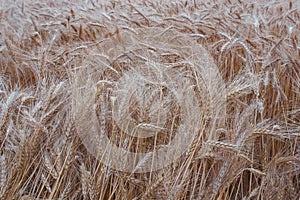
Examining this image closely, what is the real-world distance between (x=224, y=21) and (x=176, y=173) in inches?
49.5

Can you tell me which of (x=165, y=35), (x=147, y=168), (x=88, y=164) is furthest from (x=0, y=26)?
(x=147, y=168)

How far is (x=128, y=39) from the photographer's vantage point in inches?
68.8

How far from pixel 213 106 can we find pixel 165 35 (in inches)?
30.9

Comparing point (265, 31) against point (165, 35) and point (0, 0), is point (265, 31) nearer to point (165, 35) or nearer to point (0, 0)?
point (165, 35)

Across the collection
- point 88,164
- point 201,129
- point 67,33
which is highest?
point 67,33

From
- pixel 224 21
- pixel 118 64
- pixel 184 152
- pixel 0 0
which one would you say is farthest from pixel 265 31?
pixel 0 0

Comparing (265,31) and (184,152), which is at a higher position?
(265,31)

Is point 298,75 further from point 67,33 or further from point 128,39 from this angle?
point 67,33

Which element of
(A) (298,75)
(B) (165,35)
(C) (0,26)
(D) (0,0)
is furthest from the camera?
(D) (0,0)

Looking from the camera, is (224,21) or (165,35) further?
(224,21)

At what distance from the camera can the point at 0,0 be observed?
340 centimetres

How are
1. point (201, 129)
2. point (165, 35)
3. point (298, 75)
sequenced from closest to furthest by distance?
point (201, 129) → point (298, 75) → point (165, 35)

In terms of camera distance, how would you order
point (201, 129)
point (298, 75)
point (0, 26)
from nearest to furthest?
point (201, 129) → point (298, 75) → point (0, 26)

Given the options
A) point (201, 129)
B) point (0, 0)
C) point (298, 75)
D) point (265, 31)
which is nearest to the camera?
point (201, 129)
